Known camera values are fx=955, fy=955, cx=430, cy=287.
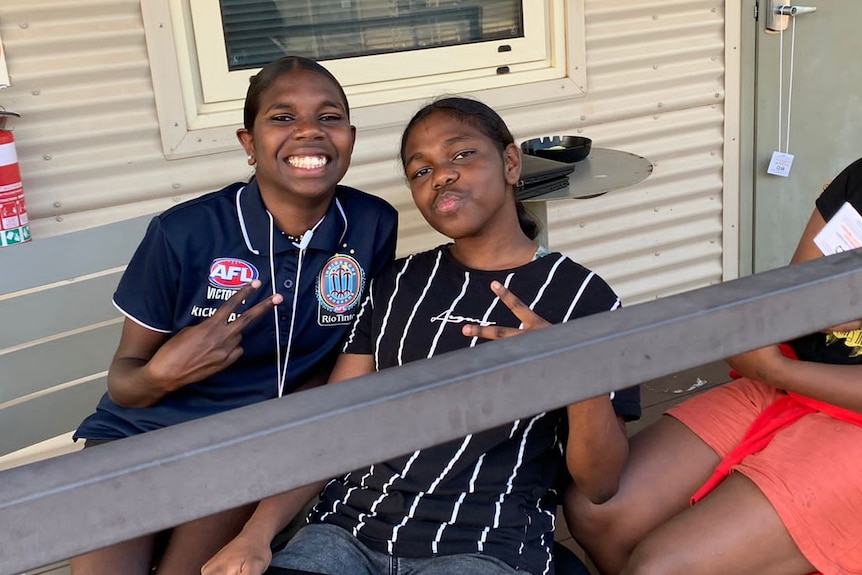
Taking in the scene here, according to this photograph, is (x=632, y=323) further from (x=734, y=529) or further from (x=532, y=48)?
(x=532, y=48)

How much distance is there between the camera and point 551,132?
3.70 meters

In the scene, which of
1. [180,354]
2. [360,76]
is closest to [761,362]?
[180,354]

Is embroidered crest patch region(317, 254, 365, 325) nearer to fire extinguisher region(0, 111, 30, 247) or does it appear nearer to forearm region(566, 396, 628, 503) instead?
forearm region(566, 396, 628, 503)

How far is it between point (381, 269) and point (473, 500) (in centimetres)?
58

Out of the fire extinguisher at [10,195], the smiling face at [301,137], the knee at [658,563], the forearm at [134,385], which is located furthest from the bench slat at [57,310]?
the knee at [658,563]

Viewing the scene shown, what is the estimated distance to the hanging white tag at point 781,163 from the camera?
411cm

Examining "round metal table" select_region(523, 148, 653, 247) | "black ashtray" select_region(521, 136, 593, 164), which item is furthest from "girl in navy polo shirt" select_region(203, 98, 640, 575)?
"black ashtray" select_region(521, 136, 593, 164)

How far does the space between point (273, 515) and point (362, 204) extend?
699mm

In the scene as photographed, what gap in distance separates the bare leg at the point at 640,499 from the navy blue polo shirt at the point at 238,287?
613 mm

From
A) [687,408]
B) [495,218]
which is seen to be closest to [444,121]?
[495,218]

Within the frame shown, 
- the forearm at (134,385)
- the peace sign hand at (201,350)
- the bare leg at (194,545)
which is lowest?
the bare leg at (194,545)

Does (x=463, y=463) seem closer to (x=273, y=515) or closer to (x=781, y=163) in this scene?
(x=273, y=515)

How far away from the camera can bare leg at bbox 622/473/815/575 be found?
1678 millimetres

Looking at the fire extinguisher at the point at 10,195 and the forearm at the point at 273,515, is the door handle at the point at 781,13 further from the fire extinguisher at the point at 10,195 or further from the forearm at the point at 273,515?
the forearm at the point at 273,515
